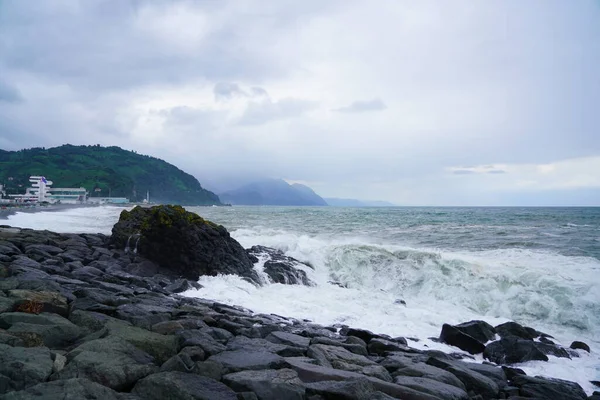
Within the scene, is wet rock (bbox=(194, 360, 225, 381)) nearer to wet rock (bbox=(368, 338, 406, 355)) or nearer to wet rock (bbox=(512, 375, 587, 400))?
wet rock (bbox=(368, 338, 406, 355))

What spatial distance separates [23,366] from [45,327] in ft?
4.58

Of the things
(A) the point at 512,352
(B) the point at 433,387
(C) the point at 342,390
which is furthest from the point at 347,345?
(A) the point at 512,352

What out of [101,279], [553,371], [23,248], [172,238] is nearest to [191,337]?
[101,279]

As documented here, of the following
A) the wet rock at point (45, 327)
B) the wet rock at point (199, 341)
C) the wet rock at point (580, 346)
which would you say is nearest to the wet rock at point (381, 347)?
the wet rock at point (199, 341)

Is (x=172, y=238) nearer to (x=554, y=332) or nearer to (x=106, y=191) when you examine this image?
(x=554, y=332)

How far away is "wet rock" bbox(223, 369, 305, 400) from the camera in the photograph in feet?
13.6

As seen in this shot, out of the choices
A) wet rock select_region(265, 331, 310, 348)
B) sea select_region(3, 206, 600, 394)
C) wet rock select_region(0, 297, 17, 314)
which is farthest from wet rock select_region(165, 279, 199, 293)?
wet rock select_region(265, 331, 310, 348)

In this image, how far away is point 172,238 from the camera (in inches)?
550

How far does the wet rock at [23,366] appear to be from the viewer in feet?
12.2

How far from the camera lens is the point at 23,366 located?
384 centimetres

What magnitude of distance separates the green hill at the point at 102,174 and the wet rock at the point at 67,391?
120 meters

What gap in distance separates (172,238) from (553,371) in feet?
37.7

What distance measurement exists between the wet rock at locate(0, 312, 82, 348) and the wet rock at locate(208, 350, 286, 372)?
1.95 metres

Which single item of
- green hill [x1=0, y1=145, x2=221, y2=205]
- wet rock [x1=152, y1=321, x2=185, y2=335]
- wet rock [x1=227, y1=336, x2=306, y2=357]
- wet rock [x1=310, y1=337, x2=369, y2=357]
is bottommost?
wet rock [x1=310, y1=337, x2=369, y2=357]
